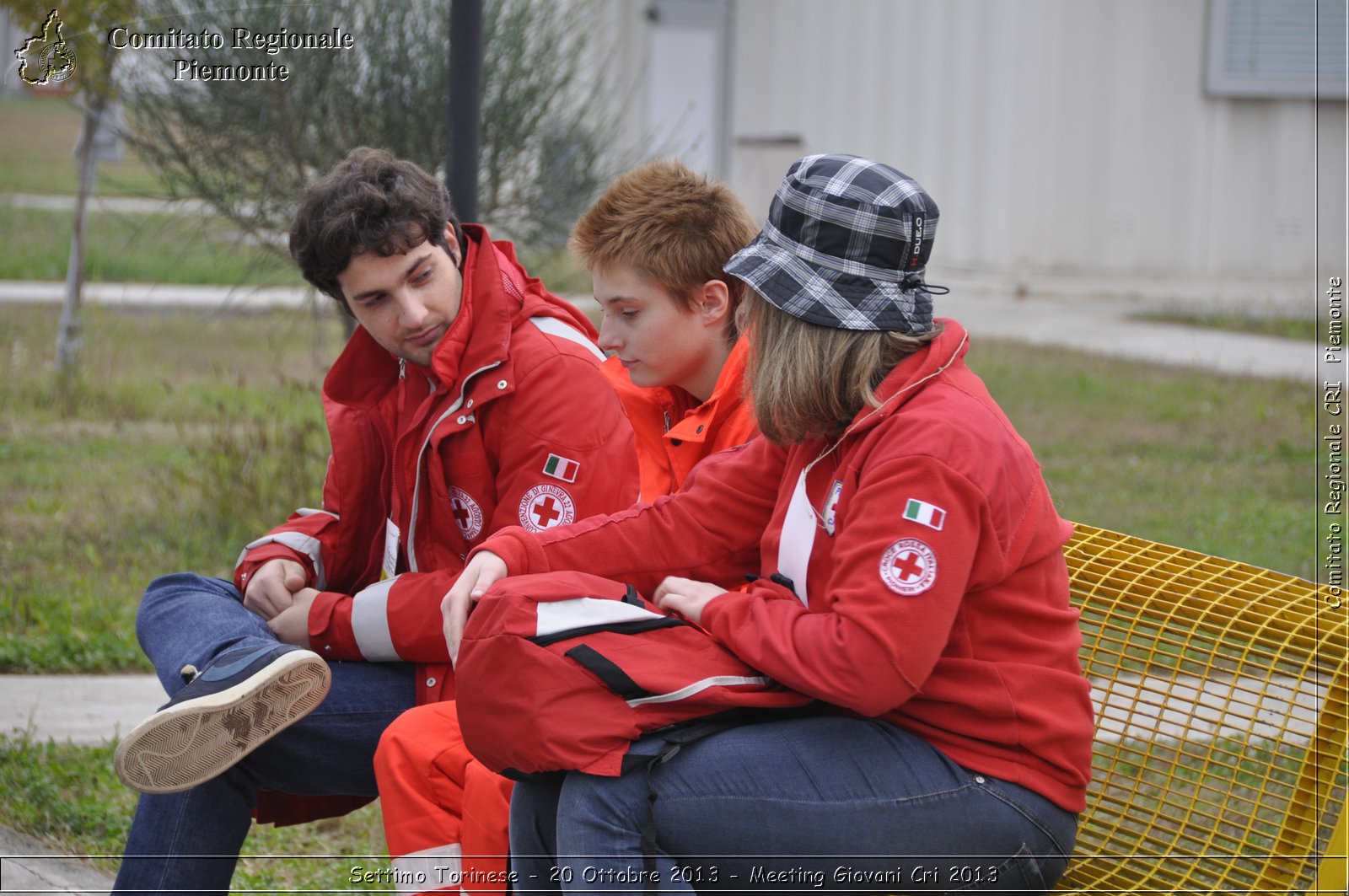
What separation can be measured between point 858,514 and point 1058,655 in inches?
15.5

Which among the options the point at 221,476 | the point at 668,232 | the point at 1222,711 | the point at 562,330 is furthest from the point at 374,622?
the point at 221,476

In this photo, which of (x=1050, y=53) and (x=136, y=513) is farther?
(x=1050, y=53)

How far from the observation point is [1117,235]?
12.5 m

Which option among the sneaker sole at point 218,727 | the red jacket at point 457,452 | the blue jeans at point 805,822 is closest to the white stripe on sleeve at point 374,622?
the red jacket at point 457,452

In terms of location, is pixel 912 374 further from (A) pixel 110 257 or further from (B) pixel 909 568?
(A) pixel 110 257

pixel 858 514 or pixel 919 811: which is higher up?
pixel 858 514

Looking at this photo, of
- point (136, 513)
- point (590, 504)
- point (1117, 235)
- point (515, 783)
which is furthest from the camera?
point (1117, 235)

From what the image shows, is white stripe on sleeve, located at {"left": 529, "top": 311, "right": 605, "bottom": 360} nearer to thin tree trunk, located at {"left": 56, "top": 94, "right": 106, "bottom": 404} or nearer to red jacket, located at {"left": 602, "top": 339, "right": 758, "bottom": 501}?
red jacket, located at {"left": 602, "top": 339, "right": 758, "bottom": 501}

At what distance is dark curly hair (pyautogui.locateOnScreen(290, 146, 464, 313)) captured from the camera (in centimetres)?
271

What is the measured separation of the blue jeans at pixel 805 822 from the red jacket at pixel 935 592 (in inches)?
2.4

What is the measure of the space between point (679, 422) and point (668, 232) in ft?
1.35

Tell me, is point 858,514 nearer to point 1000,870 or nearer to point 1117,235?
point 1000,870

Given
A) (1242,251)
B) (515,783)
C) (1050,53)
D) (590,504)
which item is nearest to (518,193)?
(590,504)

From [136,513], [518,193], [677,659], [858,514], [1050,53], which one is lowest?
[136,513]
